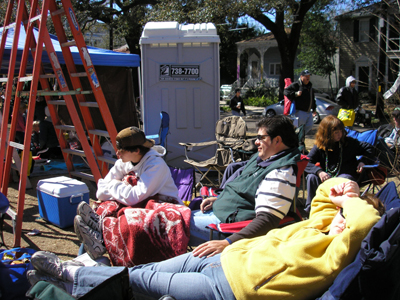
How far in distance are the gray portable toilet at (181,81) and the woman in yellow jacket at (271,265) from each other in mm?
4567

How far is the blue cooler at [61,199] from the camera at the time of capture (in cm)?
404

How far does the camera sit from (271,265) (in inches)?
74.0

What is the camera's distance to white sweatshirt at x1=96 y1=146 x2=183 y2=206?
2.83m

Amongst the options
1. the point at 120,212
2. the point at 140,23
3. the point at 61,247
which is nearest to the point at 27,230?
the point at 61,247

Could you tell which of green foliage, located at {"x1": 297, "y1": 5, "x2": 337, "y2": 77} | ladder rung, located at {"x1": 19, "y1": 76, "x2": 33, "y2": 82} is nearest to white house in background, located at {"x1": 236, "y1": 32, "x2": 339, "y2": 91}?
green foliage, located at {"x1": 297, "y1": 5, "x2": 337, "y2": 77}

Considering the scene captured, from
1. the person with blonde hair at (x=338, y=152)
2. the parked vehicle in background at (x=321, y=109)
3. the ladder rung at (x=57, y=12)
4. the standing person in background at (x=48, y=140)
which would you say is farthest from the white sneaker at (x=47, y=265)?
the parked vehicle in background at (x=321, y=109)

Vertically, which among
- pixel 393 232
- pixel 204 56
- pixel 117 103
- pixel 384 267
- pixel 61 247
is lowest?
pixel 61 247

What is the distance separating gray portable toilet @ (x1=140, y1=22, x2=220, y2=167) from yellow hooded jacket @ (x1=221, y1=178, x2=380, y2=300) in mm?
4880

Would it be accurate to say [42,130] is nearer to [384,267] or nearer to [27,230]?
[27,230]

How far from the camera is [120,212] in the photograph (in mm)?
2730

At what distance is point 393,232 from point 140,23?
17020mm

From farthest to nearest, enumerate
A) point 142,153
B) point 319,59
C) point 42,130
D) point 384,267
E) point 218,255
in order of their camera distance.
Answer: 1. point 319,59
2. point 42,130
3. point 142,153
4. point 218,255
5. point 384,267

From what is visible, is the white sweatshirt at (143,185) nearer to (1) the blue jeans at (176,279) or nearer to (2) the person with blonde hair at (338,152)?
(1) the blue jeans at (176,279)

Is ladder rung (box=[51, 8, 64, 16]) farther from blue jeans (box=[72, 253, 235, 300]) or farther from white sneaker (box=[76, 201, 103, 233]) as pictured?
blue jeans (box=[72, 253, 235, 300])
